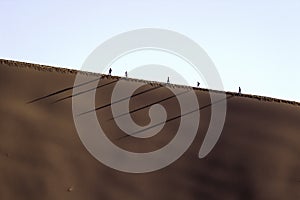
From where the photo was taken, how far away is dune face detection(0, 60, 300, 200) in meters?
7.64

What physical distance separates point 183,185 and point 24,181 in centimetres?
256

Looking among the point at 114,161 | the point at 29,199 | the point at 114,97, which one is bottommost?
the point at 29,199

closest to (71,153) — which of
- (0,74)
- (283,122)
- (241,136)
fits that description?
(0,74)

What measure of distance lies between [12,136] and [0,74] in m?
1.07

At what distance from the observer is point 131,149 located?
7.97 metres

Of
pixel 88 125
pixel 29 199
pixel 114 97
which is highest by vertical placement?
pixel 114 97

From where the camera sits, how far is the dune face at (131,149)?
25.1 ft

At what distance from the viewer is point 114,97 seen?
8.09m

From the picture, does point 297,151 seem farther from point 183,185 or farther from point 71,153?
point 71,153

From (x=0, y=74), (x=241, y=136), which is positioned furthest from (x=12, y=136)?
(x=241, y=136)

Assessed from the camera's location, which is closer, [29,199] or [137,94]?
[29,199]

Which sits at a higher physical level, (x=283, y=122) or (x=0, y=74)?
(x=0, y=74)

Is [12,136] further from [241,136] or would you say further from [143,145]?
[241,136]

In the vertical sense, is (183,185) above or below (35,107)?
below
